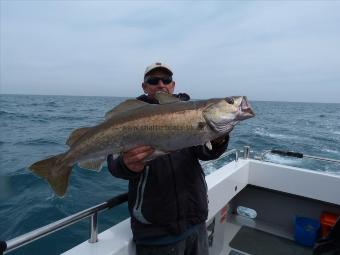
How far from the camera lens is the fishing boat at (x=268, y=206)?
5.14 metres

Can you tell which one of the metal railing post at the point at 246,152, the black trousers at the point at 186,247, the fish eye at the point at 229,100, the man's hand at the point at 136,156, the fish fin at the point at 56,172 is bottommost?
the black trousers at the point at 186,247

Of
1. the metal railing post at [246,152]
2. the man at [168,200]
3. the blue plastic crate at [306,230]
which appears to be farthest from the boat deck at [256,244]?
the man at [168,200]

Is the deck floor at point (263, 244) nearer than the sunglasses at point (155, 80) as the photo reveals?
No

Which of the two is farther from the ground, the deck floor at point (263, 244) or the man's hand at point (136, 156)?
the man's hand at point (136, 156)

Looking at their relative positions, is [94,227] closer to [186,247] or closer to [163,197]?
[163,197]

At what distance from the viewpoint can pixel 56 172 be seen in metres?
2.42

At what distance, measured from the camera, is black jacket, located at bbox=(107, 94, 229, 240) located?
267 cm

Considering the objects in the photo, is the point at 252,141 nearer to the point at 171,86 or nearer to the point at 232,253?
the point at 232,253

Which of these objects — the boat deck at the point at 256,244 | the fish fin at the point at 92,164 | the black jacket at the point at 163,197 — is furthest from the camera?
the boat deck at the point at 256,244

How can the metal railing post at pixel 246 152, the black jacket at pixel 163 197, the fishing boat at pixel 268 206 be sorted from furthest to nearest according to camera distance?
the metal railing post at pixel 246 152
the fishing boat at pixel 268 206
the black jacket at pixel 163 197

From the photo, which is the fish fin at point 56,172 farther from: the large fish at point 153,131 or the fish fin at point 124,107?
the fish fin at point 124,107

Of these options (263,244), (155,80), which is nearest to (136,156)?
(155,80)

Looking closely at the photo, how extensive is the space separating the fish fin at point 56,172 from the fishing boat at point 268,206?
241 centimetres

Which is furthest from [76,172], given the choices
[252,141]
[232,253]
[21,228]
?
[252,141]
